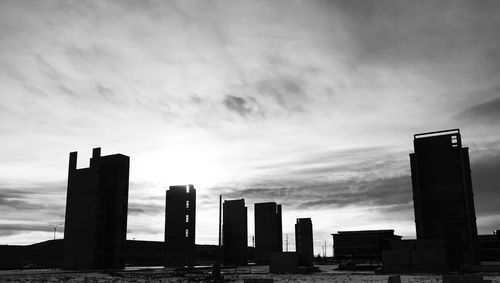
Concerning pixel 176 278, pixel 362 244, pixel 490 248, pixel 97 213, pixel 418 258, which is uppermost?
pixel 97 213

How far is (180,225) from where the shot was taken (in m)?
86.8

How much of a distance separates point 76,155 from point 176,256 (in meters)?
25.8

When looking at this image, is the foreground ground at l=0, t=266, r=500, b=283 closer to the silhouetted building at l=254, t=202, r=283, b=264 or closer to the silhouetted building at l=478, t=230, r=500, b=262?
the silhouetted building at l=254, t=202, r=283, b=264

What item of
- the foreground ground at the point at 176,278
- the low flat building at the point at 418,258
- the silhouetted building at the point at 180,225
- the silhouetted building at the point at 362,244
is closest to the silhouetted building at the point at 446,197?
the low flat building at the point at 418,258

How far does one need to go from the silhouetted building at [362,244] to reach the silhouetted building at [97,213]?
52307mm

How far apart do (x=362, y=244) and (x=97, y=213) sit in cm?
5910

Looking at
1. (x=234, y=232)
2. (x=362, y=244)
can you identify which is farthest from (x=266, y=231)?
(x=362, y=244)

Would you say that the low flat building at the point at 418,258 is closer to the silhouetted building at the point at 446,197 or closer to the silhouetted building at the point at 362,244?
Result: the silhouetted building at the point at 446,197

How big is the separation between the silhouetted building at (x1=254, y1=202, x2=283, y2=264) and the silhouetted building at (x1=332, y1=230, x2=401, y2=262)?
22.7 metres

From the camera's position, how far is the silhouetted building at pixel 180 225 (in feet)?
282

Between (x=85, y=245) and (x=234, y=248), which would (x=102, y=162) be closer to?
(x=85, y=245)

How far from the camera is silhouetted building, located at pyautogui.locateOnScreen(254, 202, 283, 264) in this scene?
12556 cm

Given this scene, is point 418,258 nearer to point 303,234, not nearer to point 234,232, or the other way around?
point 234,232

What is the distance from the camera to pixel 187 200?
3457 inches
